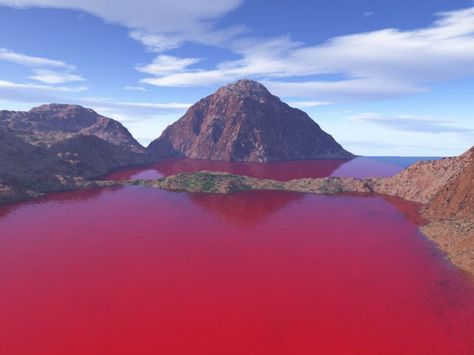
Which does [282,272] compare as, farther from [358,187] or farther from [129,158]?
[129,158]

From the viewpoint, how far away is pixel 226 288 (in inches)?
1503

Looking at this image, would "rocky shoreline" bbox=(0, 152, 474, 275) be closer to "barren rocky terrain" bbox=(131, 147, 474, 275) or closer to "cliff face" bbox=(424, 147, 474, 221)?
"barren rocky terrain" bbox=(131, 147, 474, 275)

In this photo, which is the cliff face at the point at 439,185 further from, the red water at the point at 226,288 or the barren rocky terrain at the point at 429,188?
the red water at the point at 226,288

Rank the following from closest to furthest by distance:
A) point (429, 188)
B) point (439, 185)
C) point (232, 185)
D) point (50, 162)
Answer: point (439, 185)
point (429, 188)
point (232, 185)
point (50, 162)

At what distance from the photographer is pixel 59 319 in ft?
105

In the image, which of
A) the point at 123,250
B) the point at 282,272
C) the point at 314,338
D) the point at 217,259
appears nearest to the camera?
the point at 314,338

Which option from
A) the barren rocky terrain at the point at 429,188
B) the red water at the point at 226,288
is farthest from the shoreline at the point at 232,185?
the red water at the point at 226,288

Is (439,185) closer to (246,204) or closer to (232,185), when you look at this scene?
(246,204)

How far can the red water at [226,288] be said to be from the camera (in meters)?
29.3

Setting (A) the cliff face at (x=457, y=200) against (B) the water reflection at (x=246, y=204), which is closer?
(A) the cliff face at (x=457, y=200)

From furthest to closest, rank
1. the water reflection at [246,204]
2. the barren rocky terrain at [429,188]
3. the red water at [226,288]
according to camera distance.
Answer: the water reflection at [246,204] → the barren rocky terrain at [429,188] → the red water at [226,288]

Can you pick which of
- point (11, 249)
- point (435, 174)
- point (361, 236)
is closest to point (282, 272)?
point (361, 236)

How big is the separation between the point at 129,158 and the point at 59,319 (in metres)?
157

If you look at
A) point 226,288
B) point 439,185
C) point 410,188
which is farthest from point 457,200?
point 226,288
